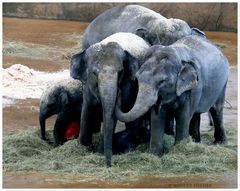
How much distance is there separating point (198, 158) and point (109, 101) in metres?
0.96

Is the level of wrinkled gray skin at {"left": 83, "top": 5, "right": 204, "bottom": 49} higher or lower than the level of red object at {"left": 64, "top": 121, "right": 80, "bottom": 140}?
higher

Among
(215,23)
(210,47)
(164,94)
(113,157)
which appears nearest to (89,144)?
(113,157)

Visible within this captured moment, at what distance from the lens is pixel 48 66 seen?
12336 mm

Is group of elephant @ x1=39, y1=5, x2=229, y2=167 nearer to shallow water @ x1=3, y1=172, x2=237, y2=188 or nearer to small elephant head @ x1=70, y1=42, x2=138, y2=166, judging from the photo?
small elephant head @ x1=70, y1=42, x2=138, y2=166

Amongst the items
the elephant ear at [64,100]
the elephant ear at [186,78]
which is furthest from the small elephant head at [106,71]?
the elephant ear at [64,100]

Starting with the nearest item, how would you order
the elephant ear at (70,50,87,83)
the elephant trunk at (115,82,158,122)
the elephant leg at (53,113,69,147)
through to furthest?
the elephant trunk at (115,82,158,122) → the elephant ear at (70,50,87,83) → the elephant leg at (53,113,69,147)

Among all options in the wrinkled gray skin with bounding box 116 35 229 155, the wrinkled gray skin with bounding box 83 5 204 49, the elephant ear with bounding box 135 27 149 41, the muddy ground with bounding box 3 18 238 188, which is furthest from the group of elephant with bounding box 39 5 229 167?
the muddy ground with bounding box 3 18 238 188

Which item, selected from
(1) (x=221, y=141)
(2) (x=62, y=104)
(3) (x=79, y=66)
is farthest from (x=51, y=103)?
(1) (x=221, y=141)

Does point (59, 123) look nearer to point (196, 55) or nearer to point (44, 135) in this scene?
point (44, 135)

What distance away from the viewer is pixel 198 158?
23.1 ft

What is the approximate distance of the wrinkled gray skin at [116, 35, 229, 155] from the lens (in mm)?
6781

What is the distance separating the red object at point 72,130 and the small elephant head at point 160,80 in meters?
1.28

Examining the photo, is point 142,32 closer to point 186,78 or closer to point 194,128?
point 194,128

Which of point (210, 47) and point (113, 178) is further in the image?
point (210, 47)
